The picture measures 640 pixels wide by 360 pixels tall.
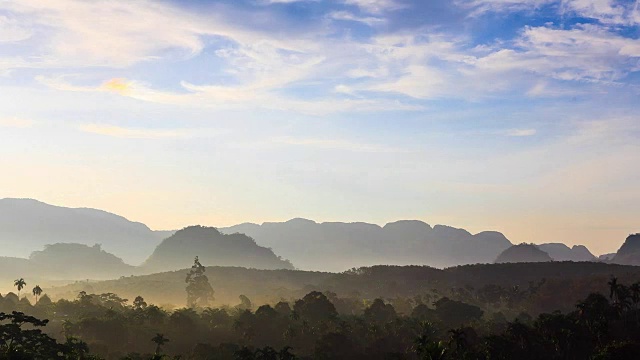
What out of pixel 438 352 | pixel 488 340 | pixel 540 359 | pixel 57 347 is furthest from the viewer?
pixel 540 359

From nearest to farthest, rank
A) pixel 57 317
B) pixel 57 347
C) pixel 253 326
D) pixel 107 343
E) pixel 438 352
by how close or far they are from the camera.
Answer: pixel 438 352 < pixel 57 347 < pixel 107 343 < pixel 253 326 < pixel 57 317

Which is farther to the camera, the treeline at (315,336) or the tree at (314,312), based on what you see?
the tree at (314,312)

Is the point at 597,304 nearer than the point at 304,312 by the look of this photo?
Yes

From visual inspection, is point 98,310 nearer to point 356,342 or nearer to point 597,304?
point 356,342

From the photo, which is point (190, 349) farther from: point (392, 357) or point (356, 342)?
point (392, 357)

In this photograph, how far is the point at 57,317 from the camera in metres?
191

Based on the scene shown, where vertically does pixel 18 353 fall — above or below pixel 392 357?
above

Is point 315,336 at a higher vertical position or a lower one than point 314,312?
lower

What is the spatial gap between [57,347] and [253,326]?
7679 centimetres

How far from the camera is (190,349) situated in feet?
519

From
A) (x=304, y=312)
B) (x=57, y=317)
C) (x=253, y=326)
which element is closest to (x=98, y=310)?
(x=57, y=317)

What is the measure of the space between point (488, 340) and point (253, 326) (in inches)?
3032

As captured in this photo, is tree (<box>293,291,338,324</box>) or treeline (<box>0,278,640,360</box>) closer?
treeline (<box>0,278,640,360</box>)

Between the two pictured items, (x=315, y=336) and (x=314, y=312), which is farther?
(x=314, y=312)
